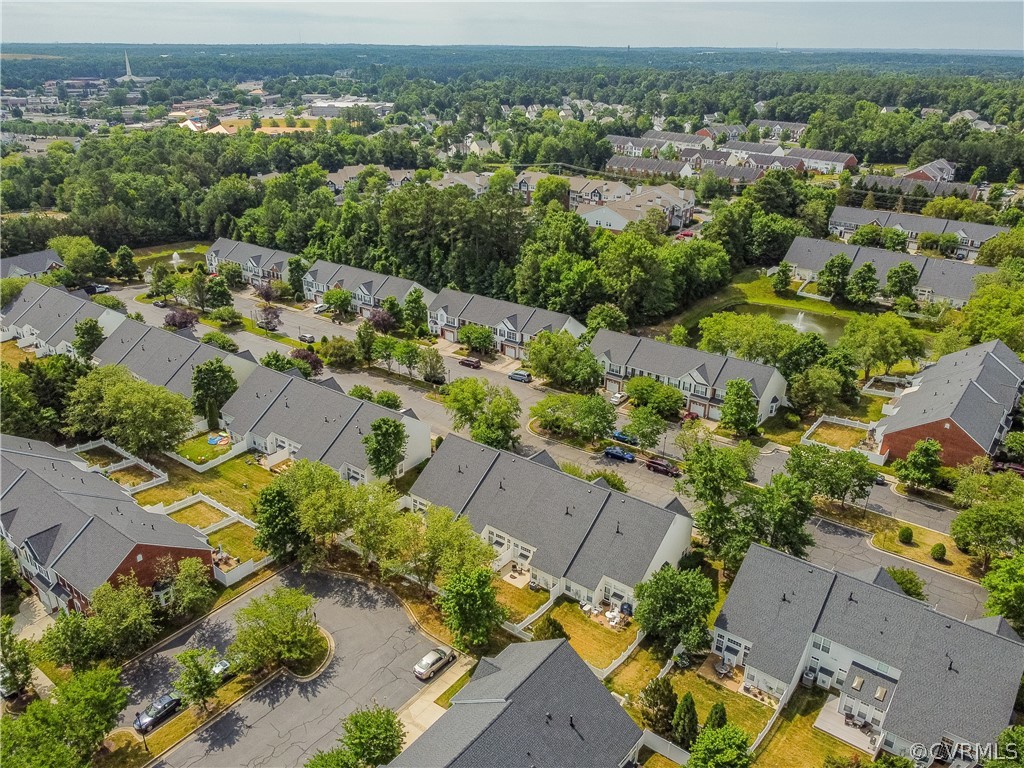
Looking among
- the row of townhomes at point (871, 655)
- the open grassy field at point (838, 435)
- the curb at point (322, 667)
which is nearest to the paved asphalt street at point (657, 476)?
the open grassy field at point (838, 435)

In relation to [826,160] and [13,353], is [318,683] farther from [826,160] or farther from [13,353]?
[826,160]

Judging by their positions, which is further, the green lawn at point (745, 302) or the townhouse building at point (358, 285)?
the green lawn at point (745, 302)

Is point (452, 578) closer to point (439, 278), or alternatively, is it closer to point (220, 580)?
point (220, 580)

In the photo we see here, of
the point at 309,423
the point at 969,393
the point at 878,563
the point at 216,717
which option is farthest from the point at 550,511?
the point at 969,393

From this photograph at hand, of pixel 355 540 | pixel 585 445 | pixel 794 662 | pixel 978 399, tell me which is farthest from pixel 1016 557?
pixel 355 540

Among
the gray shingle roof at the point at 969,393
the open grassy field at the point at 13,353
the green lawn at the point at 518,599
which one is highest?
the gray shingle roof at the point at 969,393

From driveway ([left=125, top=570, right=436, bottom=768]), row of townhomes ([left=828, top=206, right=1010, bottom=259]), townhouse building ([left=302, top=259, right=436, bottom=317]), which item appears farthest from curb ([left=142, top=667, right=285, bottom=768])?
row of townhomes ([left=828, top=206, right=1010, bottom=259])

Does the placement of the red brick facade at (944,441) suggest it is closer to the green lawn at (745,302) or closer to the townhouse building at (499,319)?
the townhouse building at (499,319)

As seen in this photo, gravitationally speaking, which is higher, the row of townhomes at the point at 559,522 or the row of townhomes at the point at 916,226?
the row of townhomes at the point at 916,226
